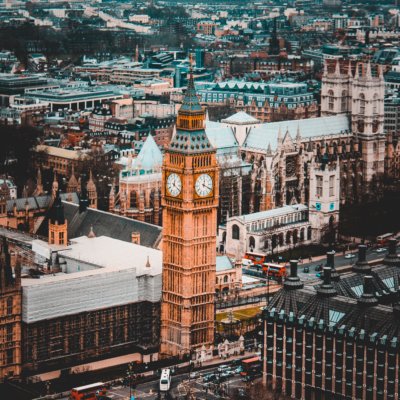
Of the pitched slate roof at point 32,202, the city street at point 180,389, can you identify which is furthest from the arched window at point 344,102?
the city street at point 180,389

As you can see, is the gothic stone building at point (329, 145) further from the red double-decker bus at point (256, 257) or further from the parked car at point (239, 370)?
the parked car at point (239, 370)

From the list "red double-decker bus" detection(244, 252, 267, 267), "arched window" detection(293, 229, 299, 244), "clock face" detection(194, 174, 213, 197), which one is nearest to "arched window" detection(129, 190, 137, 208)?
"red double-decker bus" detection(244, 252, 267, 267)

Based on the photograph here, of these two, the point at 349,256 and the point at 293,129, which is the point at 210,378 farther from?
the point at 293,129

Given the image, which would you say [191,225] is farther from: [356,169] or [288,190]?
[356,169]

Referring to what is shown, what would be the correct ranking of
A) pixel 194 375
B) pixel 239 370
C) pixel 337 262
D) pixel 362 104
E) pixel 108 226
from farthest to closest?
pixel 362 104, pixel 337 262, pixel 108 226, pixel 239 370, pixel 194 375

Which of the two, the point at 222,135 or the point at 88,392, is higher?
the point at 222,135

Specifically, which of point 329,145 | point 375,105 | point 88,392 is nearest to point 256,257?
point 329,145
